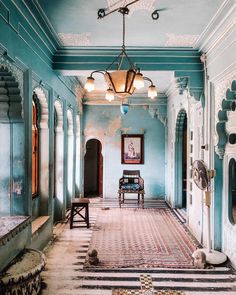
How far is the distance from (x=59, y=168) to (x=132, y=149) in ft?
15.3

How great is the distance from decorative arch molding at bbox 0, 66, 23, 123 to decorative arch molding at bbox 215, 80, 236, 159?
355 centimetres

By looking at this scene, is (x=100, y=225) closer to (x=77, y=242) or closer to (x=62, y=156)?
(x=77, y=242)

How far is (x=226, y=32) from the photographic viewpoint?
521 cm

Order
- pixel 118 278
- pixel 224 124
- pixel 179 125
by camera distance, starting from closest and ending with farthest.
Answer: pixel 118 278 < pixel 224 124 < pixel 179 125

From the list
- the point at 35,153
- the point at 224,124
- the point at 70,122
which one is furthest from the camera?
the point at 70,122

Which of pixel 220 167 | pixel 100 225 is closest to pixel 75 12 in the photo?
pixel 220 167

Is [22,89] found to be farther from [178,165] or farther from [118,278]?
[178,165]

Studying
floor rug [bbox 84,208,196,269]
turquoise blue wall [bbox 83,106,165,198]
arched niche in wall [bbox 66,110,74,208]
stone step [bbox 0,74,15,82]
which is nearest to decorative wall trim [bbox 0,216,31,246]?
floor rug [bbox 84,208,196,269]

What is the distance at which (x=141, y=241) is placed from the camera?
23.3 ft

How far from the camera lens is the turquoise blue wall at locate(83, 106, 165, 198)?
12.8 metres

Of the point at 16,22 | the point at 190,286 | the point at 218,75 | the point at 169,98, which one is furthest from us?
the point at 169,98

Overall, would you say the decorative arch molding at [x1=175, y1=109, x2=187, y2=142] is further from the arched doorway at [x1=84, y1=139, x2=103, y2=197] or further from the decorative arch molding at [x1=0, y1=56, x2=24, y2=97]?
the decorative arch molding at [x1=0, y1=56, x2=24, y2=97]

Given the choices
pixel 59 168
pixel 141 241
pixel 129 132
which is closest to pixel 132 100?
pixel 129 132

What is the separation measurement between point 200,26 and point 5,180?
4.20 metres
